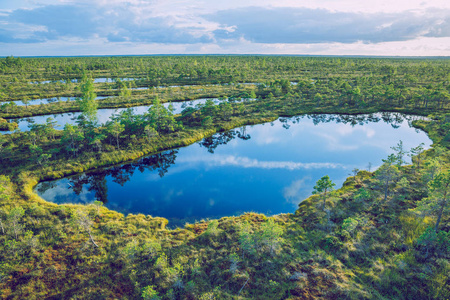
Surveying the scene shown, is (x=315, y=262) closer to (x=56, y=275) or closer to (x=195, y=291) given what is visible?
(x=195, y=291)

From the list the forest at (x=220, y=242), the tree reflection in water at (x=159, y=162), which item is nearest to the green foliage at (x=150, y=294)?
the forest at (x=220, y=242)

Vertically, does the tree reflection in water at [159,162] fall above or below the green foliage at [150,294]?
Answer: above

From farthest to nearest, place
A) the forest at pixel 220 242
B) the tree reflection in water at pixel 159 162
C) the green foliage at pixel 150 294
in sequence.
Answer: the tree reflection in water at pixel 159 162
the forest at pixel 220 242
the green foliage at pixel 150 294

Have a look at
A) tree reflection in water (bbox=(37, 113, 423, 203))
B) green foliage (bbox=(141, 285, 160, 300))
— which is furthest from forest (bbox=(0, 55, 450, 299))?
tree reflection in water (bbox=(37, 113, 423, 203))

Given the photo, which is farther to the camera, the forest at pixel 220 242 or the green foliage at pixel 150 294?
the forest at pixel 220 242

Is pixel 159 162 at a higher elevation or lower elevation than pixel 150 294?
higher

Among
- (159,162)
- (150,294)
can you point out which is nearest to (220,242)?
(150,294)

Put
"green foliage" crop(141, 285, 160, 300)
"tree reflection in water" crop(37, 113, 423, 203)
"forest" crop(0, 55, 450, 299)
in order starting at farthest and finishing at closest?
1. "tree reflection in water" crop(37, 113, 423, 203)
2. "forest" crop(0, 55, 450, 299)
3. "green foliage" crop(141, 285, 160, 300)

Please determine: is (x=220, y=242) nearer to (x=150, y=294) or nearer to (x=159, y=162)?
(x=150, y=294)

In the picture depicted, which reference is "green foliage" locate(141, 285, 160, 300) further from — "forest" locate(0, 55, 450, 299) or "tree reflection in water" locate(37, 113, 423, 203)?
"tree reflection in water" locate(37, 113, 423, 203)

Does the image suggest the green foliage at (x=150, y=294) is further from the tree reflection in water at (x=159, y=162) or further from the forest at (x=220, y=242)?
the tree reflection in water at (x=159, y=162)

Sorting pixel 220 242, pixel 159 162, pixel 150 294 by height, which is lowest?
pixel 220 242

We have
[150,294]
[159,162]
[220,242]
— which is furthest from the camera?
[159,162]

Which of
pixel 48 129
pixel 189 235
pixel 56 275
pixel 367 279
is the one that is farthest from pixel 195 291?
pixel 48 129
